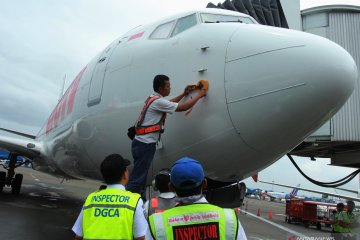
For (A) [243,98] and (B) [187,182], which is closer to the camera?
(B) [187,182]

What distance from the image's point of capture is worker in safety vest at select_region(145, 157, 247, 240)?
184 cm

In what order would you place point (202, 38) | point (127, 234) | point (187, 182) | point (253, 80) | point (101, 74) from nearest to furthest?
point (187, 182) < point (127, 234) < point (253, 80) < point (202, 38) < point (101, 74)

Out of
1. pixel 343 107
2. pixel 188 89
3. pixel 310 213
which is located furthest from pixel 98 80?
pixel 310 213

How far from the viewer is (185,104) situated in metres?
3.62

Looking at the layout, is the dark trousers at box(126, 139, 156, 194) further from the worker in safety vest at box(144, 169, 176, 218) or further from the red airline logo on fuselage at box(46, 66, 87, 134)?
the red airline logo on fuselage at box(46, 66, 87, 134)

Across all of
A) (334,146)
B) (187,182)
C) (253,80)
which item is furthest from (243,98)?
(334,146)

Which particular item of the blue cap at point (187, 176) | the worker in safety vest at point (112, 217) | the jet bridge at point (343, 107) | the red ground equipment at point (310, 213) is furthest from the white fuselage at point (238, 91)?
the red ground equipment at point (310, 213)

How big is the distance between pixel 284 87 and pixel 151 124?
133cm

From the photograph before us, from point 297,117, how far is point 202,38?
1.38 metres

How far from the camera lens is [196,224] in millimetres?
1852

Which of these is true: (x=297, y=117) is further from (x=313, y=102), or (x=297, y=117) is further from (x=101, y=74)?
(x=101, y=74)

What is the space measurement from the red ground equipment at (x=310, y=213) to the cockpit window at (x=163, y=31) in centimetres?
1704

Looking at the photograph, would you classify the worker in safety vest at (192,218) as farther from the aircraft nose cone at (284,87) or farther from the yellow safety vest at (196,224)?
the aircraft nose cone at (284,87)

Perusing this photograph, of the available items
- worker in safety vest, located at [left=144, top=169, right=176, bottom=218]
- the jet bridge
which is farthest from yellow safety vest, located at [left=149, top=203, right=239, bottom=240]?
the jet bridge
